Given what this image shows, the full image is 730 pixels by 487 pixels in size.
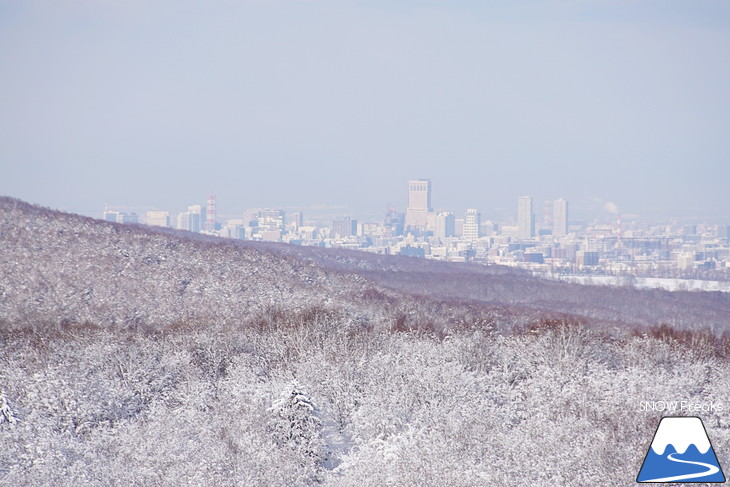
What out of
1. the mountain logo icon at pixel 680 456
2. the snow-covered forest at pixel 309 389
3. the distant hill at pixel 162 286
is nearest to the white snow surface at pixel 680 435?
the mountain logo icon at pixel 680 456

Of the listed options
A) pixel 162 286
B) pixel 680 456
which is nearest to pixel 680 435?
pixel 680 456

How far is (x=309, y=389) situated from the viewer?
31.0 m

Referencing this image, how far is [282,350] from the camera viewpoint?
1411 inches

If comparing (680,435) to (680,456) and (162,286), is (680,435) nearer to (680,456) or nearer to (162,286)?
(680,456)

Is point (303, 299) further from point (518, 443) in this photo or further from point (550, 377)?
point (518, 443)

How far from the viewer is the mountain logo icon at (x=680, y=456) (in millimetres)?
18500

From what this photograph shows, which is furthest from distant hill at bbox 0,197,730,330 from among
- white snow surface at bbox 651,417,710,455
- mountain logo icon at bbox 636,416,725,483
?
mountain logo icon at bbox 636,416,725,483

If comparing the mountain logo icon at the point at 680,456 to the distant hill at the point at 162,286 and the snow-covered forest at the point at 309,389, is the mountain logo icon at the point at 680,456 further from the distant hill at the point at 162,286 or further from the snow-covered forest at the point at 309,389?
the distant hill at the point at 162,286

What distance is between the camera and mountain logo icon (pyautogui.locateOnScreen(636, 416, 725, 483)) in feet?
60.7

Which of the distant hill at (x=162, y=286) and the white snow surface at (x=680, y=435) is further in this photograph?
the distant hill at (x=162, y=286)

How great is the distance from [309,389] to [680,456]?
1517cm

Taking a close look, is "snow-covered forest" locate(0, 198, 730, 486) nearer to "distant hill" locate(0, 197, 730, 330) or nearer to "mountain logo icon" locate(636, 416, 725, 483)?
"distant hill" locate(0, 197, 730, 330)

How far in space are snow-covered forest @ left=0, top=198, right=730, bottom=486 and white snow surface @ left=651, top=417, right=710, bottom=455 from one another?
4.98 ft

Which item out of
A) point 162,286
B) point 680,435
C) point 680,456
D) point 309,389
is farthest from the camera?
point 162,286
